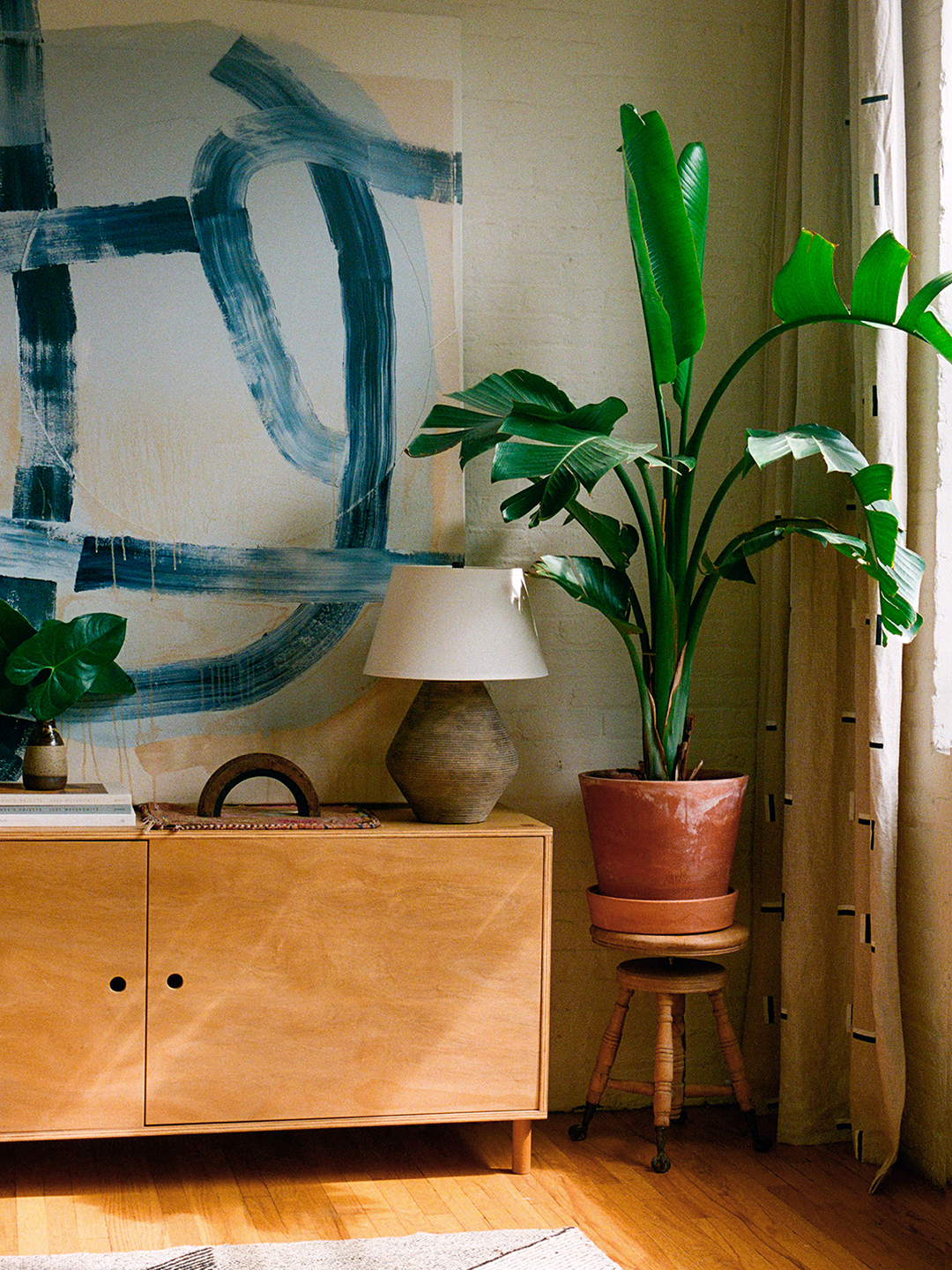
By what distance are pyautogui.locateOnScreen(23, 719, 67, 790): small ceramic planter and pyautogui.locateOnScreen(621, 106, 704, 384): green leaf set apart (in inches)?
54.2

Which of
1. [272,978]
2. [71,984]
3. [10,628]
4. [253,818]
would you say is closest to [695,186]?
[253,818]

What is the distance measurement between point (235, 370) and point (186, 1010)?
126 cm

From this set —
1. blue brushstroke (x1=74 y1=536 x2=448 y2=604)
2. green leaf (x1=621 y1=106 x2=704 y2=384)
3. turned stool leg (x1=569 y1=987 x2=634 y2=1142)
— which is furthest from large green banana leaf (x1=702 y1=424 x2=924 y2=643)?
turned stool leg (x1=569 y1=987 x2=634 y2=1142)

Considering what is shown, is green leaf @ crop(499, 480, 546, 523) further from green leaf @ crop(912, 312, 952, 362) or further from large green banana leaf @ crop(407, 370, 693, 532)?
green leaf @ crop(912, 312, 952, 362)

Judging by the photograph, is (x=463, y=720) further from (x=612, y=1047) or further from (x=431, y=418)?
(x=612, y=1047)

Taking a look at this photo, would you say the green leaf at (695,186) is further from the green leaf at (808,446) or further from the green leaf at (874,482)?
the green leaf at (874,482)

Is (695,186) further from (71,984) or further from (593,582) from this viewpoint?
(71,984)

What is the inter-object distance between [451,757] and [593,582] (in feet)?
1.39

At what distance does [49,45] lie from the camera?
249cm

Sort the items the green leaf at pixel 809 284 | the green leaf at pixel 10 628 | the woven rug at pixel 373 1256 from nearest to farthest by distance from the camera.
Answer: the woven rug at pixel 373 1256 < the green leaf at pixel 809 284 < the green leaf at pixel 10 628

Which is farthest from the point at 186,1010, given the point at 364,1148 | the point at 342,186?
the point at 342,186

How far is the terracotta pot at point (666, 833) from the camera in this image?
7.73 feet

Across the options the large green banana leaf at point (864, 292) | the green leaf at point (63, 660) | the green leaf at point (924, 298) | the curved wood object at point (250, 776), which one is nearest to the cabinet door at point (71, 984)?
the curved wood object at point (250, 776)

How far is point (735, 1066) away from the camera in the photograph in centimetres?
256
